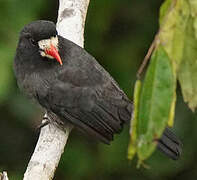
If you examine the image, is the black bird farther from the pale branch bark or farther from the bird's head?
the pale branch bark

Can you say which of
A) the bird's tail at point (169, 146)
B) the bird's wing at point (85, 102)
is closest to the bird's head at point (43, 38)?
the bird's wing at point (85, 102)

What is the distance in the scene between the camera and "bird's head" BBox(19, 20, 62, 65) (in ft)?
10.3

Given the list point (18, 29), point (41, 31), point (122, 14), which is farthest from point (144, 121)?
point (122, 14)

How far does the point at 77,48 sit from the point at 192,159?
1.45 metres

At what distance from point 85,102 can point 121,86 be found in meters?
0.83

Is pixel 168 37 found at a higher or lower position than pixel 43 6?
higher

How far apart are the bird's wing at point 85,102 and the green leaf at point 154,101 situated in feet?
6.13

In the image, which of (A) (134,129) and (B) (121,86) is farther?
(B) (121,86)

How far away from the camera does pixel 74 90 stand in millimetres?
3287

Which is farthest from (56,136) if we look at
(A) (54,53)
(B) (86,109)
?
(A) (54,53)

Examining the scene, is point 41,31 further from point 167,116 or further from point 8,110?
point 167,116

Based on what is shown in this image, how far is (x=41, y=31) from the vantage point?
3.17 meters

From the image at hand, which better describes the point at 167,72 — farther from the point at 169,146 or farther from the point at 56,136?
the point at 169,146

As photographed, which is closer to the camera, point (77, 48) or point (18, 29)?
point (77, 48)
